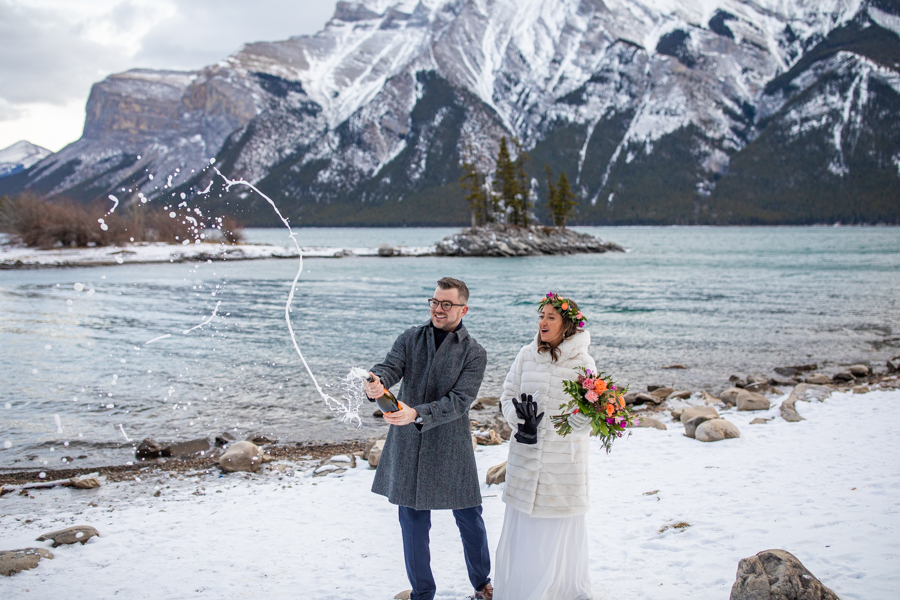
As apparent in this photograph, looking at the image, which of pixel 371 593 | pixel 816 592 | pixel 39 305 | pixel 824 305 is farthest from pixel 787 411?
pixel 39 305

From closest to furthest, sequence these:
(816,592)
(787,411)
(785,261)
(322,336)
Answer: (816,592) → (787,411) → (322,336) → (785,261)

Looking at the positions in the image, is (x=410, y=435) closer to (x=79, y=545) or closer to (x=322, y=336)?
(x=79, y=545)

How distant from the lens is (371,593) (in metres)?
4.98

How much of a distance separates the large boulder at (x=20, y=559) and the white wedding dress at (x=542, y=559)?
14.2 ft

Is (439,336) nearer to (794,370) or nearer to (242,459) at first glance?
(242,459)

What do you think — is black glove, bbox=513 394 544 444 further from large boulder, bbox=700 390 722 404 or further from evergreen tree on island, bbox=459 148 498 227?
evergreen tree on island, bbox=459 148 498 227

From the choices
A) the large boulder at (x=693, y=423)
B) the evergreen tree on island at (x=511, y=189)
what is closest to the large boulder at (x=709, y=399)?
the large boulder at (x=693, y=423)

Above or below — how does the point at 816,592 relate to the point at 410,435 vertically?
below

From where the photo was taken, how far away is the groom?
4188 mm

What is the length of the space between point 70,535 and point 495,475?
15.5 ft

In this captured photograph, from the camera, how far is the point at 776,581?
13.2 ft

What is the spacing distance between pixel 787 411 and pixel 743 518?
5.07 metres

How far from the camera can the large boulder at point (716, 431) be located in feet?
29.1

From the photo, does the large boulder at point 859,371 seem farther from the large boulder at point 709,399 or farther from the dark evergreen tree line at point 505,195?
the dark evergreen tree line at point 505,195
